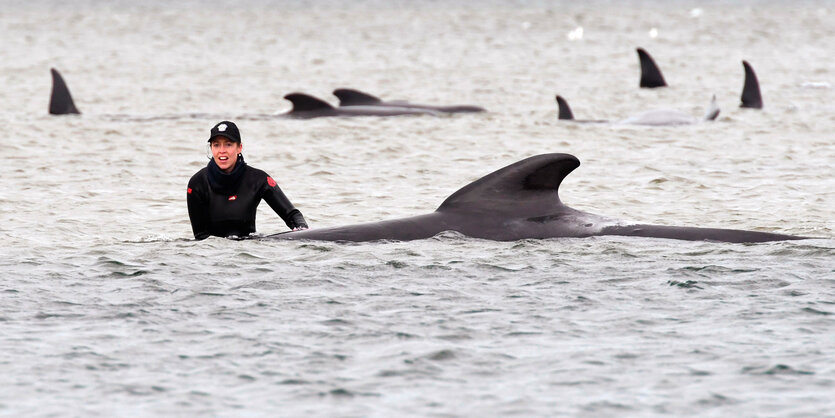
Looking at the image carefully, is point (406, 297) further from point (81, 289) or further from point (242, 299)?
point (81, 289)

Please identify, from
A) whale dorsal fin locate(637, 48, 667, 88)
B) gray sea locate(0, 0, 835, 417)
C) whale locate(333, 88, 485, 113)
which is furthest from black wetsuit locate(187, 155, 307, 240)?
whale dorsal fin locate(637, 48, 667, 88)

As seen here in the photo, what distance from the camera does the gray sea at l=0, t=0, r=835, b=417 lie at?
8.72 m

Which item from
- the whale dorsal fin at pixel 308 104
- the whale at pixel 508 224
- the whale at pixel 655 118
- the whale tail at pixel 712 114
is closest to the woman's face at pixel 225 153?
the whale at pixel 508 224

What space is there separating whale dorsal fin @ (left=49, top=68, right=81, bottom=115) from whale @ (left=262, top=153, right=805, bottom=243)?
17751mm

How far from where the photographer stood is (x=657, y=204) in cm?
1791

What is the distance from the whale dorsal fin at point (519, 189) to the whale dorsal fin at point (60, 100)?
1823 cm

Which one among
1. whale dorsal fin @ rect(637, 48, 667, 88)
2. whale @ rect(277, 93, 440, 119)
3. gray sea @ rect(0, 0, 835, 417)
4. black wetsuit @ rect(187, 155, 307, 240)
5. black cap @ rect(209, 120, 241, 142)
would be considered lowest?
gray sea @ rect(0, 0, 835, 417)

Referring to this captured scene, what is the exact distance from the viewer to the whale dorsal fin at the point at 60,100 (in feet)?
97.7

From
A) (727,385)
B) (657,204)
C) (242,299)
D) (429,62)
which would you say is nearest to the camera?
(727,385)

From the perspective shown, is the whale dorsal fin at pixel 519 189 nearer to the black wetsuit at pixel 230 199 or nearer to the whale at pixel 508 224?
the whale at pixel 508 224

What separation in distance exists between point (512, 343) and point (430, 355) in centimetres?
66

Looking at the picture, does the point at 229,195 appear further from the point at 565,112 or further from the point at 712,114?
the point at 712,114

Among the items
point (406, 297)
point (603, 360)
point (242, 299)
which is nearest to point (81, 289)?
point (242, 299)

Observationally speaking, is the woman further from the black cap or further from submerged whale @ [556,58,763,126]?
submerged whale @ [556,58,763,126]
